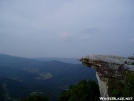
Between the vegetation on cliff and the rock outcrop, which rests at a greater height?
the rock outcrop

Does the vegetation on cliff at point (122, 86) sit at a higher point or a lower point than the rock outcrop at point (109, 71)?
lower

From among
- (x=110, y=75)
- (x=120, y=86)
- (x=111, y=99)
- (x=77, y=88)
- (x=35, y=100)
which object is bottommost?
(x=35, y=100)

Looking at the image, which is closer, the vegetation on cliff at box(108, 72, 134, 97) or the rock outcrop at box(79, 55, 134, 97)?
the vegetation on cliff at box(108, 72, 134, 97)

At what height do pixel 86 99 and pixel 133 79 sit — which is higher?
pixel 133 79

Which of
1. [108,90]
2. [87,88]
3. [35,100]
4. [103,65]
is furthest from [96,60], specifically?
[35,100]

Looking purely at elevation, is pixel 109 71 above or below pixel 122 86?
above

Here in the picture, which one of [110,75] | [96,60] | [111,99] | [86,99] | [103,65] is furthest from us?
[86,99]

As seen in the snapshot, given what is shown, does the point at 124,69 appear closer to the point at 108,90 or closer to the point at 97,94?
the point at 108,90

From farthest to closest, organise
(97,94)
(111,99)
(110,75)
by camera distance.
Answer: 1. (97,94)
2. (110,75)
3. (111,99)

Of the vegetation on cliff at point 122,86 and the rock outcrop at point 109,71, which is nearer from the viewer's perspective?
the vegetation on cliff at point 122,86

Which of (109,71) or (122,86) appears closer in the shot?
(122,86)

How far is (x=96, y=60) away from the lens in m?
16.5

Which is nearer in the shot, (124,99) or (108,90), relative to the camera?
(124,99)

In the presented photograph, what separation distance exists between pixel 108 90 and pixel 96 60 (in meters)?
4.61
